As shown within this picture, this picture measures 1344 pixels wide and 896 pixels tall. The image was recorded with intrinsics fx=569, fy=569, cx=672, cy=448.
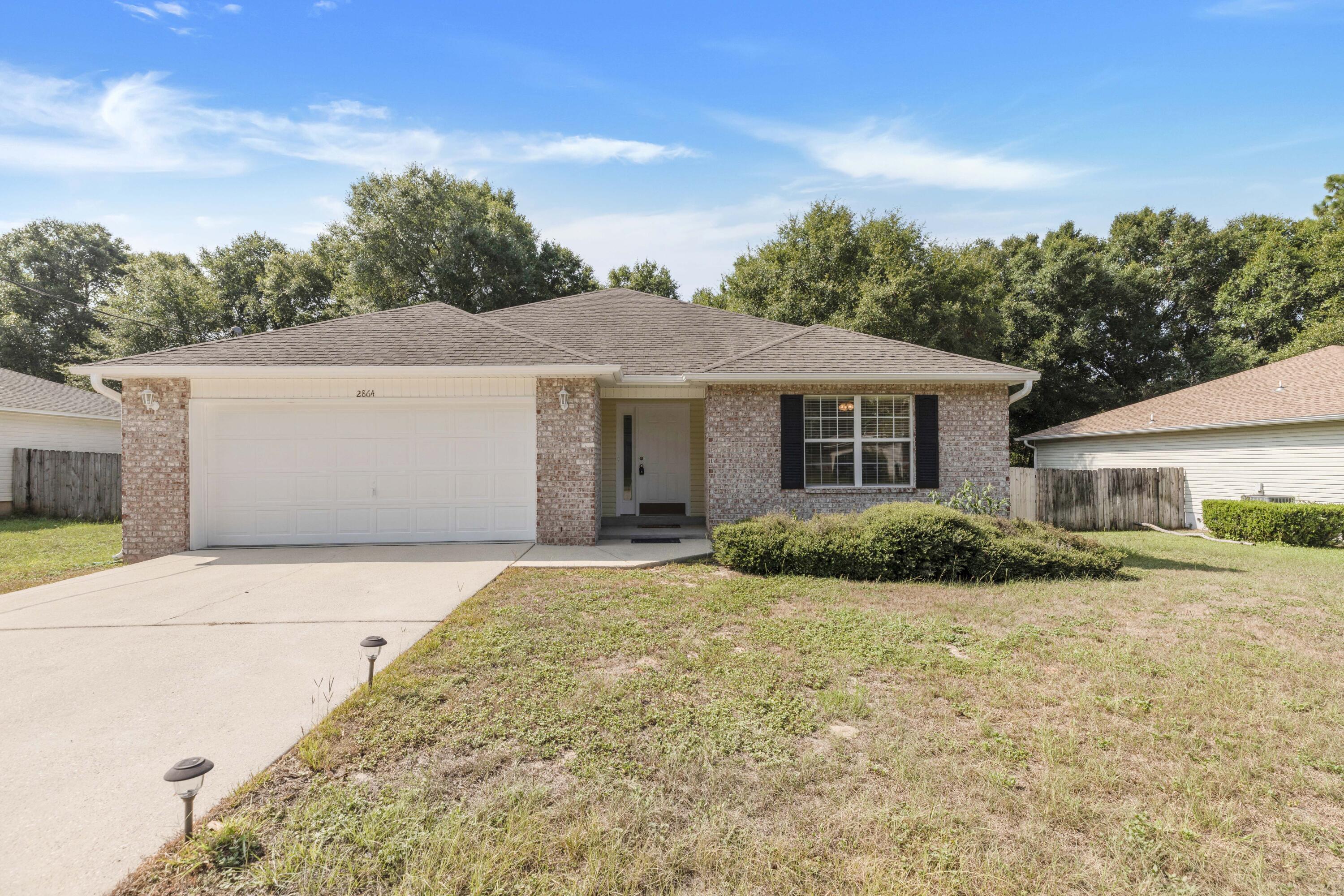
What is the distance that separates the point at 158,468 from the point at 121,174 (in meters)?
6.20

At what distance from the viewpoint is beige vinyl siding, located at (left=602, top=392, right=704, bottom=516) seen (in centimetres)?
1159

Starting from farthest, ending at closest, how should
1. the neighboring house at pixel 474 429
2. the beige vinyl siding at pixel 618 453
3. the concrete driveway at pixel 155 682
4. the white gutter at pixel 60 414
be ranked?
1. the white gutter at pixel 60 414
2. the beige vinyl siding at pixel 618 453
3. the neighboring house at pixel 474 429
4. the concrete driveway at pixel 155 682

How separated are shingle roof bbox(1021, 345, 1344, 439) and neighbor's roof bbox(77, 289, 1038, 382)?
611cm

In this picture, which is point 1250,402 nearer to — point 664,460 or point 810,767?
point 664,460

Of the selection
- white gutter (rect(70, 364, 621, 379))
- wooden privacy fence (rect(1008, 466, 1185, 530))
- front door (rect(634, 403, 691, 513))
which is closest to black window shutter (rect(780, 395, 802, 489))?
front door (rect(634, 403, 691, 513))

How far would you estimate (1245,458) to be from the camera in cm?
1231

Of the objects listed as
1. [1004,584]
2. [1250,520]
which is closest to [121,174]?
[1004,584]

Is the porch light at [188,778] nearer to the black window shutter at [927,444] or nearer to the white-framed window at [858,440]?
the white-framed window at [858,440]

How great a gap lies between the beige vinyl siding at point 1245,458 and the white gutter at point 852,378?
6.49m

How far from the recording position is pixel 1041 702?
3.56 metres

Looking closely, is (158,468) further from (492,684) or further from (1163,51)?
(1163,51)

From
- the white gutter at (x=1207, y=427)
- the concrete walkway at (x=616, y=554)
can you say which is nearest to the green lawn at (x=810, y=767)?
the concrete walkway at (x=616, y=554)

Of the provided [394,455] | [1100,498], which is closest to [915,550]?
[394,455]

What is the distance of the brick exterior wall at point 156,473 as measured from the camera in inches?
336
